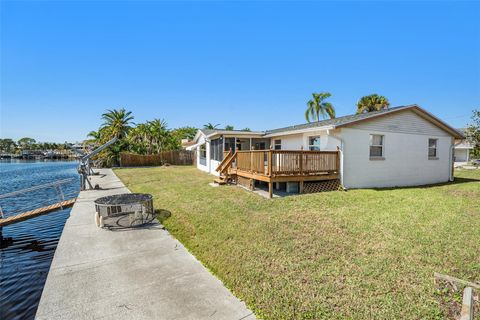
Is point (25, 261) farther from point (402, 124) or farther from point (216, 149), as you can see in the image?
point (402, 124)

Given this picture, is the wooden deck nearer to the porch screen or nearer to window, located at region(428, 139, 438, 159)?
the porch screen

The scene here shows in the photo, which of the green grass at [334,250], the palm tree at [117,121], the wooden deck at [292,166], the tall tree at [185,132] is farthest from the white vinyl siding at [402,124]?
the tall tree at [185,132]

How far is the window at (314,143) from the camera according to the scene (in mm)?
12238

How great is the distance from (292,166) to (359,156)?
362 cm

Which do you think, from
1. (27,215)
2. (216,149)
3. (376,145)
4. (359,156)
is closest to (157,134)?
(216,149)

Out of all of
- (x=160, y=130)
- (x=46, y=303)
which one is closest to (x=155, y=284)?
(x=46, y=303)

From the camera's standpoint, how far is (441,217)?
6.36 metres

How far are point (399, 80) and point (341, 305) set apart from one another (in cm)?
2440

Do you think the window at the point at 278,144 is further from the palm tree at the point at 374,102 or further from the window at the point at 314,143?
the palm tree at the point at 374,102

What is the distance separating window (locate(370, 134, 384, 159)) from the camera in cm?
1113

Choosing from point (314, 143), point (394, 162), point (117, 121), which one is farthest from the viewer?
point (117, 121)

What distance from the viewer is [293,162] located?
31.1 feet

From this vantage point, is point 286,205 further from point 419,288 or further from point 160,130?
point 160,130

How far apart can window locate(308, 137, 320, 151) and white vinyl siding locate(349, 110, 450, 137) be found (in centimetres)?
217
